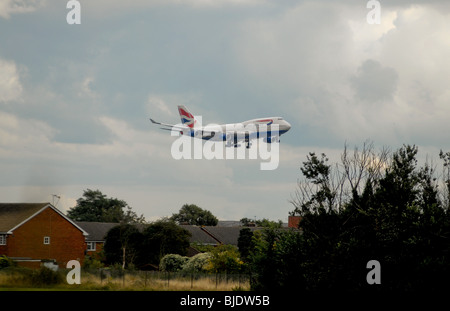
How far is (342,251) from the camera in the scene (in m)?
36.9

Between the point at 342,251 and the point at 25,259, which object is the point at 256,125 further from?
the point at 342,251

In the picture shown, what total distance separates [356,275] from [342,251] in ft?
6.01

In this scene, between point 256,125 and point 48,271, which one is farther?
point 256,125

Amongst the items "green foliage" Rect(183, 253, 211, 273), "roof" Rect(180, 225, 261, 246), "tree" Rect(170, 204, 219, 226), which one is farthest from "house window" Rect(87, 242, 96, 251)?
"tree" Rect(170, 204, 219, 226)

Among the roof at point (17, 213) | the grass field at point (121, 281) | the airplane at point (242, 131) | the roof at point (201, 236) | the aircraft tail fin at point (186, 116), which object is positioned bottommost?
the grass field at point (121, 281)

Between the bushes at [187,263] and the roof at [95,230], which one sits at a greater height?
the roof at [95,230]

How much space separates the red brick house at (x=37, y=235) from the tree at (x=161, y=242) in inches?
384

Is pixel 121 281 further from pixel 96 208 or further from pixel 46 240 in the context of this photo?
Answer: pixel 96 208

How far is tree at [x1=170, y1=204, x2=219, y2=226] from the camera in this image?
14500cm

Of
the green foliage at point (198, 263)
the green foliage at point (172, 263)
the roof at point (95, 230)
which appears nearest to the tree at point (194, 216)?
the roof at point (95, 230)

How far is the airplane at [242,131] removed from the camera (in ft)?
217

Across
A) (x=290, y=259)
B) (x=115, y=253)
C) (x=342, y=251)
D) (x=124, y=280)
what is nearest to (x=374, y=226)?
(x=342, y=251)

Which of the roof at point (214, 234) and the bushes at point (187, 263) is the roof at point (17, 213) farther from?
the roof at point (214, 234)

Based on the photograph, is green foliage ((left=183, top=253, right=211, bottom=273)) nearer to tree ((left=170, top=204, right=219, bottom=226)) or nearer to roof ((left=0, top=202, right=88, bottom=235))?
roof ((left=0, top=202, right=88, bottom=235))
